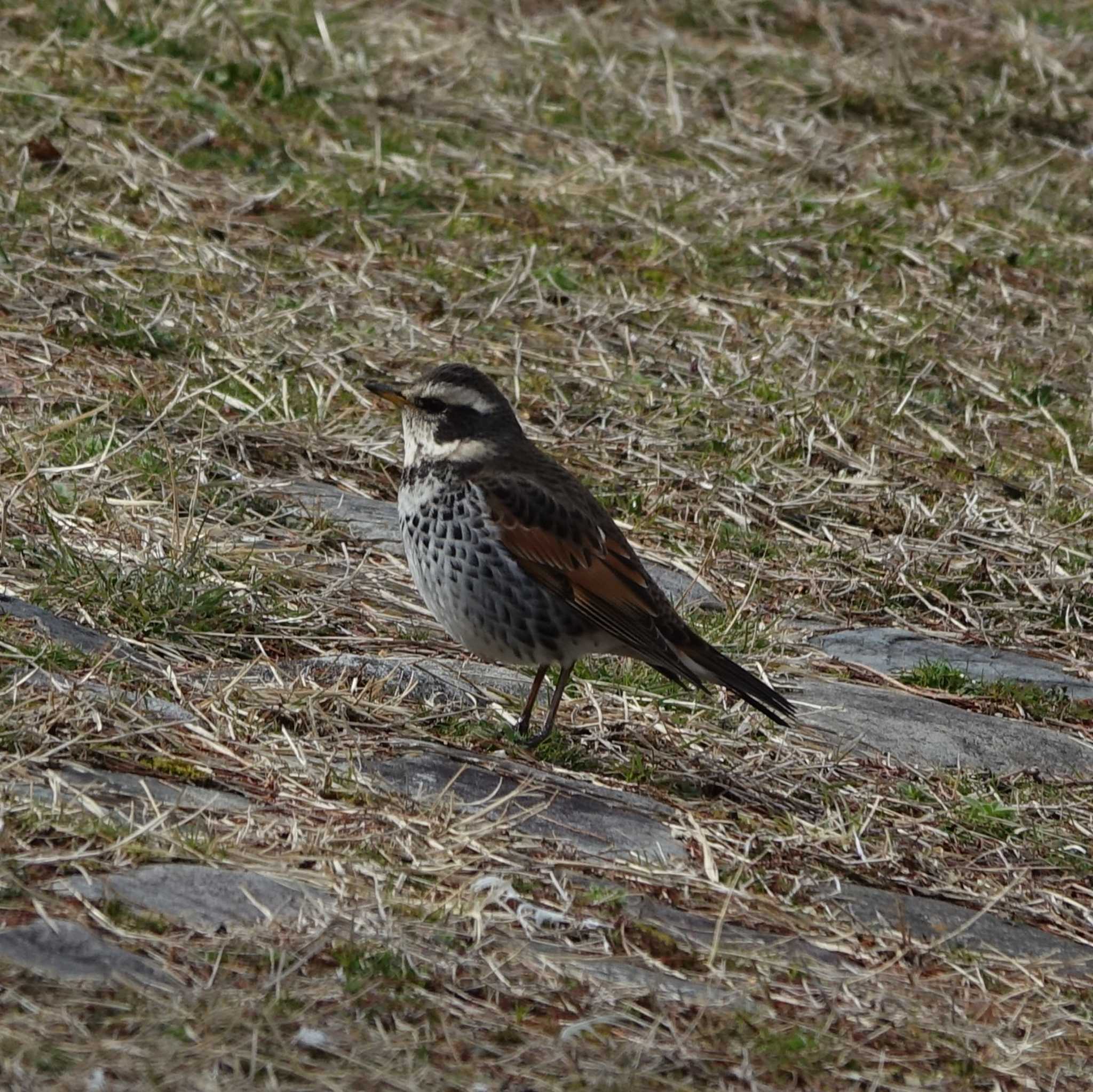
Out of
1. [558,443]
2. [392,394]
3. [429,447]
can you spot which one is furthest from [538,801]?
[558,443]

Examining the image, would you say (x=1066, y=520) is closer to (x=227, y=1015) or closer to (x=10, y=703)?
(x=10, y=703)

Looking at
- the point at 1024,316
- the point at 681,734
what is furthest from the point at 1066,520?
the point at 681,734

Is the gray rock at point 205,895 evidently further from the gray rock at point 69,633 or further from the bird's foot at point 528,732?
the bird's foot at point 528,732

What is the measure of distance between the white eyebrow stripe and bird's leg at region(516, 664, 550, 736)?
37.7 inches

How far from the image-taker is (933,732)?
7.05 metres

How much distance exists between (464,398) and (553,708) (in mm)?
1187

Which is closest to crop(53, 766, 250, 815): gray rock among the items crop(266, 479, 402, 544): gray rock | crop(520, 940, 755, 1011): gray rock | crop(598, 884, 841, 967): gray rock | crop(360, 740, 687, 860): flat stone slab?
crop(360, 740, 687, 860): flat stone slab

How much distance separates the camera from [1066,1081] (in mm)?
4656

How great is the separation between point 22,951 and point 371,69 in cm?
951

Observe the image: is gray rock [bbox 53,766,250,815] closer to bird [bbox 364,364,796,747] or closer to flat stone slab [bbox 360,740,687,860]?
flat stone slab [bbox 360,740,687,860]

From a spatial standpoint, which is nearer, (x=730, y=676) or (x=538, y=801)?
(x=538, y=801)

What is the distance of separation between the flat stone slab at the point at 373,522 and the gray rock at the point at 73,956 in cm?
363

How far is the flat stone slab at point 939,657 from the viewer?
770cm

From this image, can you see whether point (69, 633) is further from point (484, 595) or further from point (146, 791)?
point (484, 595)
